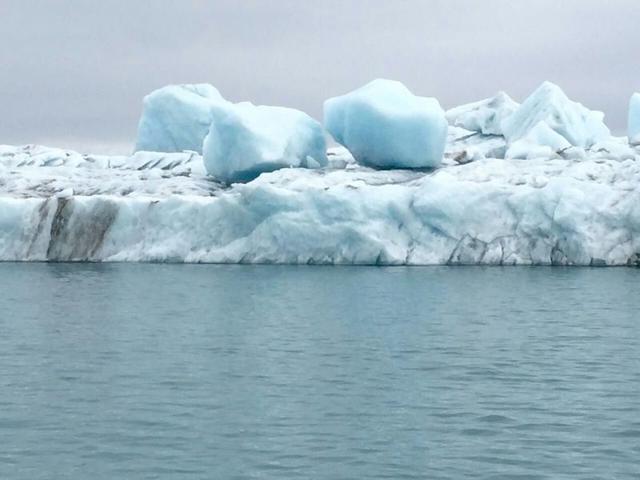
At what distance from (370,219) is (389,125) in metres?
4.36

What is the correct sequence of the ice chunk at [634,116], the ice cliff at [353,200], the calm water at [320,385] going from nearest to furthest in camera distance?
the calm water at [320,385] → the ice cliff at [353,200] → the ice chunk at [634,116]

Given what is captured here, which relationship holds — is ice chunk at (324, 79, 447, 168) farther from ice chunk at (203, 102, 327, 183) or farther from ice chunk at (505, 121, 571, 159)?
ice chunk at (505, 121, 571, 159)

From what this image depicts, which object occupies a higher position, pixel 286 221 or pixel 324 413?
pixel 324 413

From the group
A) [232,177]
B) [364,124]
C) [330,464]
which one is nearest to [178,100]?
[232,177]

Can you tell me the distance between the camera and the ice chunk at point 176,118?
48875 mm

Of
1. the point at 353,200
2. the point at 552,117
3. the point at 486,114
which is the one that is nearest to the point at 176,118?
the point at 486,114

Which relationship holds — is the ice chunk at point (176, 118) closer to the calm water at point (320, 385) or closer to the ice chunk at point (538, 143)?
the ice chunk at point (538, 143)

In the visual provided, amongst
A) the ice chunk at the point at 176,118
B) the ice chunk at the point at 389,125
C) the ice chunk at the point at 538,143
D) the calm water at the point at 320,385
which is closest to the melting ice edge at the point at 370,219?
the ice chunk at the point at 389,125

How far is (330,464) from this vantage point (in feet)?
33.2

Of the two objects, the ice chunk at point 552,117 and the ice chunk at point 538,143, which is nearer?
the ice chunk at point 538,143

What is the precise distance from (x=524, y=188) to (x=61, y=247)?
47.3 ft

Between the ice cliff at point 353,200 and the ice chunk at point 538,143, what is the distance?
6 cm

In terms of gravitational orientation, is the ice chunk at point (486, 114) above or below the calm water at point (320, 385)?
below

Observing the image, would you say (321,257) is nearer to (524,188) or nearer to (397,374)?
(524,188)
